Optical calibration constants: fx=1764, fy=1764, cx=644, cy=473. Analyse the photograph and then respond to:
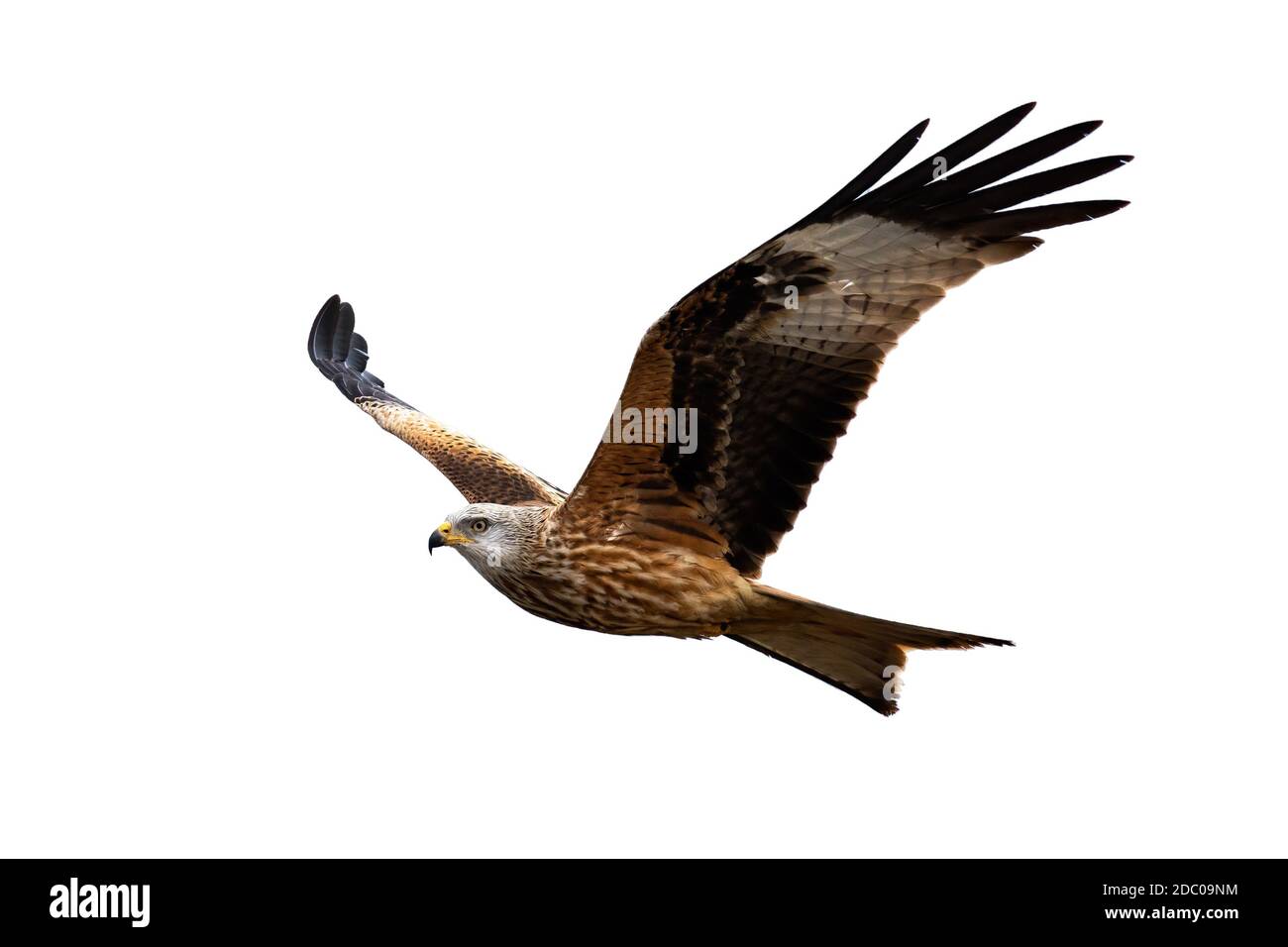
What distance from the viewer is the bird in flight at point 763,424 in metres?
7.81

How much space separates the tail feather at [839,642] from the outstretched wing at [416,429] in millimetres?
1684

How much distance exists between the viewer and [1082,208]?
7.61 metres

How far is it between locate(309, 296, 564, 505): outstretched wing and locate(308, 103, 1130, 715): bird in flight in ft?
3.43

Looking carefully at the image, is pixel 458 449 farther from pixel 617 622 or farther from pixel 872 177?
pixel 872 177

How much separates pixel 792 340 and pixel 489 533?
178 centimetres

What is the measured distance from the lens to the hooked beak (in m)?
8.69

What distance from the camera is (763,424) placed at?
8336 mm

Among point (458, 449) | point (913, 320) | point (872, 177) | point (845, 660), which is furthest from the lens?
point (458, 449)

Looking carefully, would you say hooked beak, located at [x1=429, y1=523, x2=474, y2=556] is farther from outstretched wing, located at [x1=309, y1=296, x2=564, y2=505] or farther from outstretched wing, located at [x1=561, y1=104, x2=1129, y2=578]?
outstretched wing, located at [x1=309, y1=296, x2=564, y2=505]

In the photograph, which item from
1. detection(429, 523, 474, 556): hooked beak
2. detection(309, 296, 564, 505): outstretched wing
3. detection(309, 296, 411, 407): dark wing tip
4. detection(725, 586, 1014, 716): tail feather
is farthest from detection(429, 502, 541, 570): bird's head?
detection(309, 296, 411, 407): dark wing tip

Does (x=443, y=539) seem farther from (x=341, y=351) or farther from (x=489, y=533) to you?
(x=341, y=351)

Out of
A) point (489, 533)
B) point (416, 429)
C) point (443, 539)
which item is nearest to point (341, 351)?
point (416, 429)

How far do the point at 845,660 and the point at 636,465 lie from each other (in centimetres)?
145
